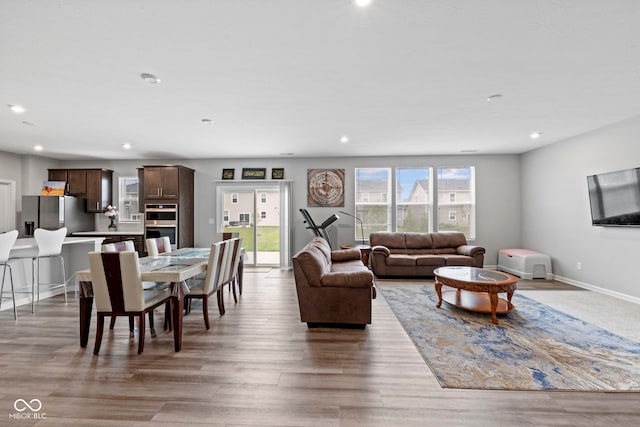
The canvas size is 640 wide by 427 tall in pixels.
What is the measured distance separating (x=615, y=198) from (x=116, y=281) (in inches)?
253

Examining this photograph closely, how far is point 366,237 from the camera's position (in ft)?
22.8

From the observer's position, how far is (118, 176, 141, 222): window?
7031mm

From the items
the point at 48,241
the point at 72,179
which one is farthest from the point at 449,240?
the point at 72,179

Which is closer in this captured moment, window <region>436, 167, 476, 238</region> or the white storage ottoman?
the white storage ottoman

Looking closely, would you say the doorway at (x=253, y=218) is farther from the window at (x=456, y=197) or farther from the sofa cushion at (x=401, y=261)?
the window at (x=456, y=197)

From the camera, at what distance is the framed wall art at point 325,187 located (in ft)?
22.7

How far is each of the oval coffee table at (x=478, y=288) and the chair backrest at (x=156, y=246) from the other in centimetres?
389

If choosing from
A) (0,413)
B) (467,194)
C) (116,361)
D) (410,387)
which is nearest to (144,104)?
(116,361)

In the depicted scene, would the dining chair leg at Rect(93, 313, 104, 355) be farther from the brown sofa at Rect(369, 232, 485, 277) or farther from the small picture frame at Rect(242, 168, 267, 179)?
the small picture frame at Rect(242, 168, 267, 179)

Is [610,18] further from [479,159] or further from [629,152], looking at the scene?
[479,159]

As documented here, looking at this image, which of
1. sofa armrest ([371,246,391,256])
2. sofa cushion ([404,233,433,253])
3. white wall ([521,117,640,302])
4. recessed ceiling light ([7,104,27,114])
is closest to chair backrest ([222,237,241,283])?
sofa armrest ([371,246,391,256])

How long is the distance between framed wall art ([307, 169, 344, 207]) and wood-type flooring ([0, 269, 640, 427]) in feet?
13.1

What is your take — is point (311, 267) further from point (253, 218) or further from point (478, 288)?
point (253, 218)

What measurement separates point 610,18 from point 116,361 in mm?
4649
